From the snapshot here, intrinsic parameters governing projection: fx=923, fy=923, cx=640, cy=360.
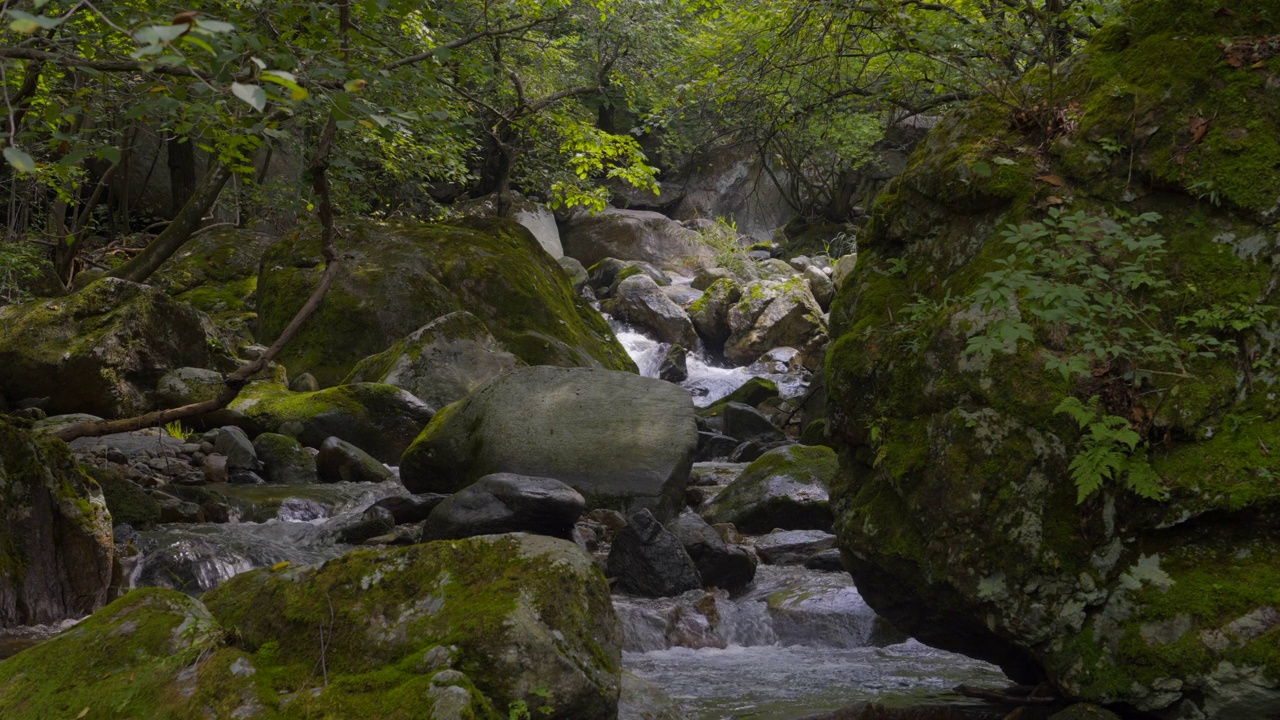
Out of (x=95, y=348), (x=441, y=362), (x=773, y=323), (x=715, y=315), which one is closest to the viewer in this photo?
(x=95, y=348)

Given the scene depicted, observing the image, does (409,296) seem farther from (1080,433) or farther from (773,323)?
(1080,433)

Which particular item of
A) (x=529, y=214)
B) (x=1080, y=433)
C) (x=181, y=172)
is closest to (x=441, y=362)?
(x=1080, y=433)

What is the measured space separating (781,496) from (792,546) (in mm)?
806

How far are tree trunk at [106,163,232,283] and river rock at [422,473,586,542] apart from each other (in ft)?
22.6

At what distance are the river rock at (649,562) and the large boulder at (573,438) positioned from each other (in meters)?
1.21

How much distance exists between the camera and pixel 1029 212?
417 centimetres

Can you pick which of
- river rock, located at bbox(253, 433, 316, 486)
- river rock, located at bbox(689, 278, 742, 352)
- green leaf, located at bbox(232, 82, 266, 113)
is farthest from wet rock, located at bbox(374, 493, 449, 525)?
river rock, located at bbox(689, 278, 742, 352)

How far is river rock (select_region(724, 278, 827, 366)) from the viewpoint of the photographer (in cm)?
1941

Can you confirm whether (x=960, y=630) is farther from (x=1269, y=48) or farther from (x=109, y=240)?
(x=109, y=240)

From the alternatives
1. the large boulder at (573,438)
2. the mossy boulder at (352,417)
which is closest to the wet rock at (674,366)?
A: the mossy boulder at (352,417)

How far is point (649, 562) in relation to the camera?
22.8 feet

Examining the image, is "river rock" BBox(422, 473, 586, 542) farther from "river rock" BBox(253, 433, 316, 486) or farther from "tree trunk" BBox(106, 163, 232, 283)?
"tree trunk" BBox(106, 163, 232, 283)

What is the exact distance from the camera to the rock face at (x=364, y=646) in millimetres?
3105

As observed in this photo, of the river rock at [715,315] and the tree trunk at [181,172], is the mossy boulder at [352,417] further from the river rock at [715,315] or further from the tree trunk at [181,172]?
the river rock at [715,315]
